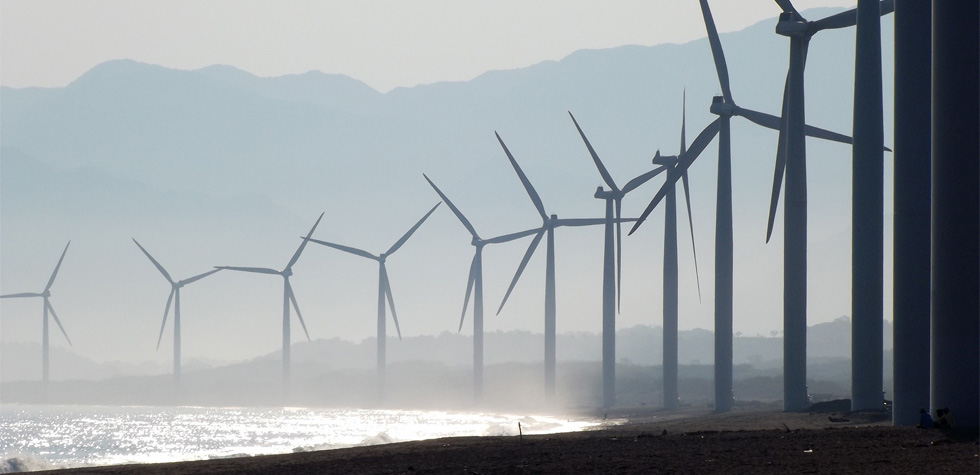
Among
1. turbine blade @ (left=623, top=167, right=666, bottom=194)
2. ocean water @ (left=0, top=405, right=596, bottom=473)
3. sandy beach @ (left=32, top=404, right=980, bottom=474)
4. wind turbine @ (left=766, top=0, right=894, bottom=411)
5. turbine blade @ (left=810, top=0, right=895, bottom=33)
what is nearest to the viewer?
sandy beach @ (left=32, top=404, right=980, bottom=474)

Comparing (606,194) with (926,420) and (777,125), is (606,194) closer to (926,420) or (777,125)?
(777,125)

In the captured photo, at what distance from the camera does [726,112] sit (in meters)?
74.6

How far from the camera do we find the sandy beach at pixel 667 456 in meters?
22.5

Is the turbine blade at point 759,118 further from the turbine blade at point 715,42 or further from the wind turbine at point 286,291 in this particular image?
the wind turbine at point 286,291

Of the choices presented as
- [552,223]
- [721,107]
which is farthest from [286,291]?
[721,107]

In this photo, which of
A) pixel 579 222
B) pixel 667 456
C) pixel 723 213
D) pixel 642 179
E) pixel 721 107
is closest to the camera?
pixel 667 456

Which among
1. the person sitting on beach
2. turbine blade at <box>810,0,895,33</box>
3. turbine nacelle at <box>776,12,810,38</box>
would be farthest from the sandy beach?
turbine blade at <box>810,0,895,33</box>

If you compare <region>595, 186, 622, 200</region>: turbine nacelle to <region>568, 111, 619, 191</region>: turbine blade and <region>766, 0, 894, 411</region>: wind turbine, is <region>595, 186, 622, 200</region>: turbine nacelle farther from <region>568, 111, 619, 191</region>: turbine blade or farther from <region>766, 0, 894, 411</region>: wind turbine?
<region>766, 0, 894, 411</region>: wind turbine

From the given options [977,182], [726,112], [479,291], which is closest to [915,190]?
[977,182]

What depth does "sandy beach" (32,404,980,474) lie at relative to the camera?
22516 mm

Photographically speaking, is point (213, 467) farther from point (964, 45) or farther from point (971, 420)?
point (964, 45)

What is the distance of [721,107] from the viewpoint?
244ft

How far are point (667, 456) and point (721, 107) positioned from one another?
168ft

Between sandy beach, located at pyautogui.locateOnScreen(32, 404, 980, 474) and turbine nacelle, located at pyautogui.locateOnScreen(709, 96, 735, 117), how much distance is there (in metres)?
43.3
